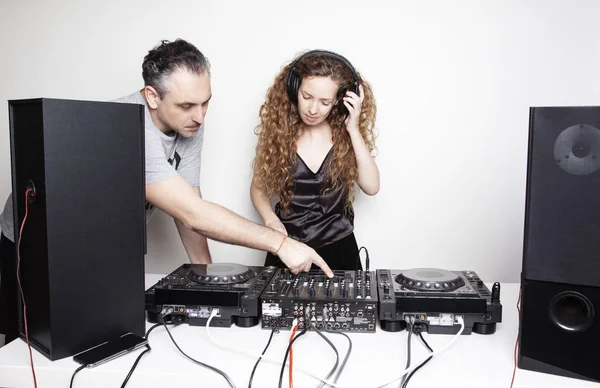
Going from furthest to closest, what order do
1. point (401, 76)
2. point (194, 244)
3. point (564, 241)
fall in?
point (401, 76) < point (194, 244) < point (564, 241)

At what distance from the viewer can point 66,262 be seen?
0.98 meters

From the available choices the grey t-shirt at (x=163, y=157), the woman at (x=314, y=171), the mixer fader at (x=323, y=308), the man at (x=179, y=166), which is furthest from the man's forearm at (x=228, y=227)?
the woman at (x=314, y=171)

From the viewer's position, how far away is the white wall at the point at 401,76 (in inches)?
89.9

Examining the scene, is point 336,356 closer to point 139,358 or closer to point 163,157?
point 139,358

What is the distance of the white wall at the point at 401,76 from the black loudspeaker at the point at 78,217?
1394 millimetres

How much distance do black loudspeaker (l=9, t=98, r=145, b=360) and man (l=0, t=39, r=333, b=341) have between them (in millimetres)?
342

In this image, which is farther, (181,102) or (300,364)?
(181,102)

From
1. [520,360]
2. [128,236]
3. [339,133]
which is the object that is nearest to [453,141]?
[339,133]

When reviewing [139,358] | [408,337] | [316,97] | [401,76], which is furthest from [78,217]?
[401,76]

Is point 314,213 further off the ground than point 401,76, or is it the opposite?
point 401,76

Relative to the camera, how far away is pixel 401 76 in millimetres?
2346

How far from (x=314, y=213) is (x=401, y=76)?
2.83ft

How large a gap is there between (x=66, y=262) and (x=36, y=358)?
22cm

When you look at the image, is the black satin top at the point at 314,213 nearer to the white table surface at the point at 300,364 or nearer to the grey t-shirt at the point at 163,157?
the grey t-shirt at the point at 163,157
